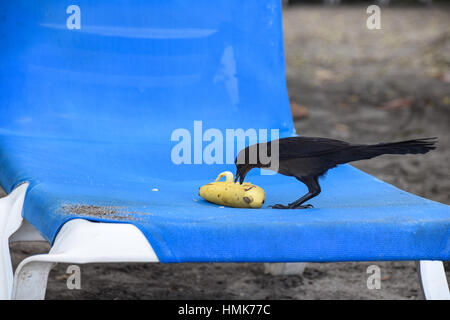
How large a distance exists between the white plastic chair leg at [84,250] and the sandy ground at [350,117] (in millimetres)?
654

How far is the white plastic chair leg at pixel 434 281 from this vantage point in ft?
4.73

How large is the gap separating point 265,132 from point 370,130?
2.07 meters

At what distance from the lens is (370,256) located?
1312mm

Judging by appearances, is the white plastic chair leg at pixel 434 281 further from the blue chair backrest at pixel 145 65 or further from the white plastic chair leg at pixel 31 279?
the blue chair backrest at pixel 145 65

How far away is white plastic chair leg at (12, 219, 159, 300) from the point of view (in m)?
1.21

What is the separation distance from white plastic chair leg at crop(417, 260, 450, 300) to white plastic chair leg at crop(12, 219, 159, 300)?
59 cm

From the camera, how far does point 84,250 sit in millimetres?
1210

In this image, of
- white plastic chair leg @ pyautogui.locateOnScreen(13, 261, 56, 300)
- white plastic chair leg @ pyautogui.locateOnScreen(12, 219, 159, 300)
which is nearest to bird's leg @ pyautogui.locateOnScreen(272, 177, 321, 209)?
white plastic chair leg @ pyautogui.locateOnScreen(12, 219, 159, 300)

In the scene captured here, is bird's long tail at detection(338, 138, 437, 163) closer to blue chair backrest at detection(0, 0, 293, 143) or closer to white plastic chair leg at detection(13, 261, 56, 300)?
white plastic chair leg at detection(13, 261, 56, 300)

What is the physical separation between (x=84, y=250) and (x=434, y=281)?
74cm
